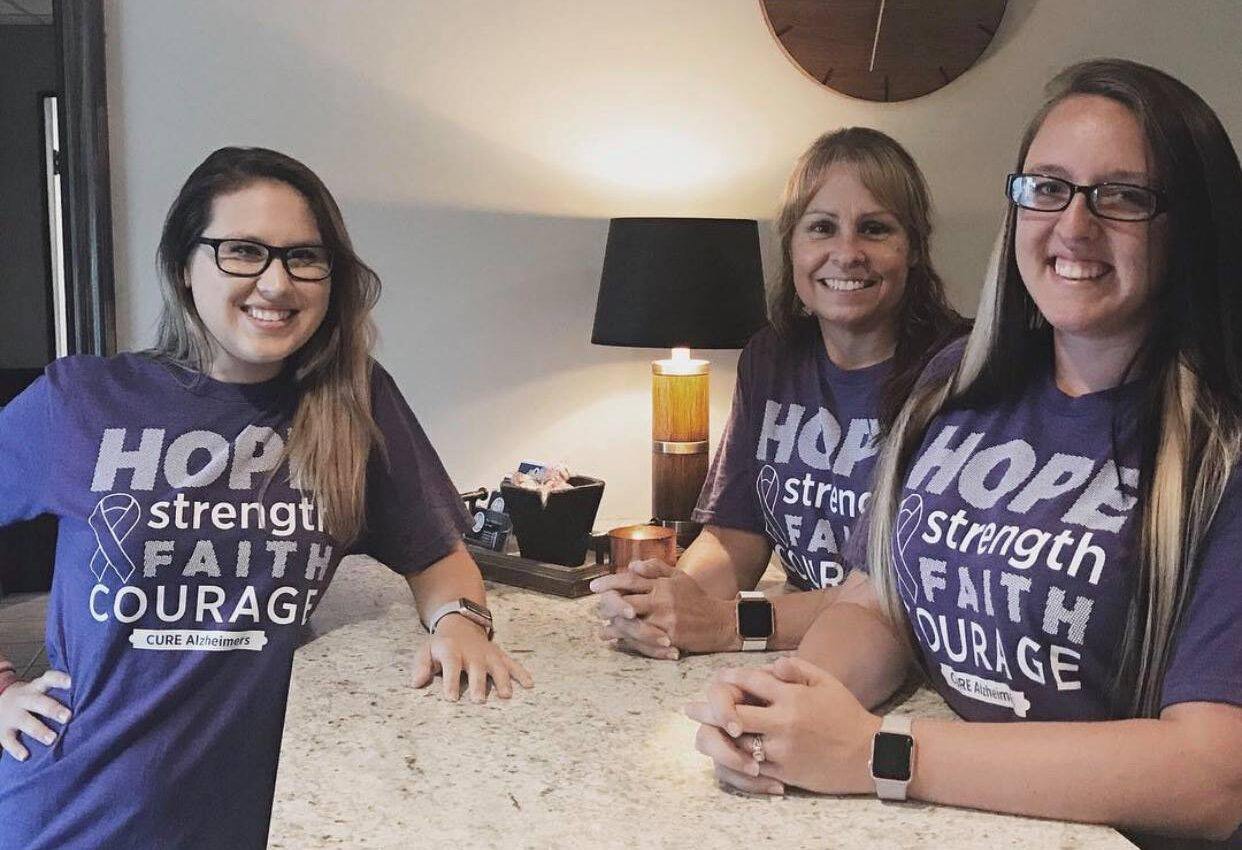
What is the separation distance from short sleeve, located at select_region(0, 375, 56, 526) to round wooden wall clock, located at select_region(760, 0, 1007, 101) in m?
1.76

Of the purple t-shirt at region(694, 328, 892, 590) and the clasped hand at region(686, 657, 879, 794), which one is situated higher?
the purple t-shirt at region(694, 328, 892, 590)

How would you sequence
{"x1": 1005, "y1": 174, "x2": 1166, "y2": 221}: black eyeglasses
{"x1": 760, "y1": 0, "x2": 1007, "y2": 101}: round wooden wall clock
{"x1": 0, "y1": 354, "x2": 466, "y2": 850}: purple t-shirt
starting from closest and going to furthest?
{"x1": 1005, "y1": 174, "x2": 1166, "y2": 221}: black eyeglasses, {"x1": 0, "y1": 354, "x2": 466, "y2": 850}: purple t-shirt, {"x1": 760, "y1": 0, "x2": 1007, "y2": 101}: round wooden wall clock

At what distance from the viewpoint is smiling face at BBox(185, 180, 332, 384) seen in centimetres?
159

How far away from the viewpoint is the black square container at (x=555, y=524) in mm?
1988

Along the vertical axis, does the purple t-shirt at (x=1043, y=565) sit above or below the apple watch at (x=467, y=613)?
above

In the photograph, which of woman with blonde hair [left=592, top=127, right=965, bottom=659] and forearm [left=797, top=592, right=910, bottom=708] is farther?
woman with blonde hair [left=592, top=127, right=965, bottom=659]

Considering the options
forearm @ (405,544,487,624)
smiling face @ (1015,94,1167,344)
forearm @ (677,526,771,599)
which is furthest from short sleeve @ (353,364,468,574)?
smiling face @ (1015,94,1167,344)

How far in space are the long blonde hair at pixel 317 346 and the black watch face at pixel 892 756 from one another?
83 cm

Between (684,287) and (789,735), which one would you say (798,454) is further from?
(789,735)

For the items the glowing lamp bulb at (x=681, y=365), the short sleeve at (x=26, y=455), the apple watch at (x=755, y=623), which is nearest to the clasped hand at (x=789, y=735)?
the apple watch at (x=755, y=623)

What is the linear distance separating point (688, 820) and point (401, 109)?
1889 millimetres

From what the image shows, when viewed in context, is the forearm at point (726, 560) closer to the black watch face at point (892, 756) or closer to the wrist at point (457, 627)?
the wrist at point (457, 627)

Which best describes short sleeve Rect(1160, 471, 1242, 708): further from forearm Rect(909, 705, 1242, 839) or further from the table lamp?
the table lamp

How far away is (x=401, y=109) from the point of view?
8.38 feet
